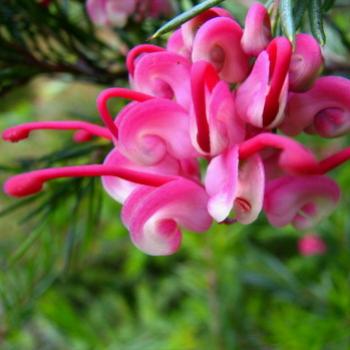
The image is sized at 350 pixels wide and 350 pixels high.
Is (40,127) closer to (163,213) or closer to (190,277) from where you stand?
(163,213)

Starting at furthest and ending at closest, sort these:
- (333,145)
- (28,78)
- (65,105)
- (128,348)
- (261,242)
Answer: (65,105) < (261,242) < (333,145) < (128,348) < (28,78)

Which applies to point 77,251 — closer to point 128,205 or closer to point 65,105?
point 128,205

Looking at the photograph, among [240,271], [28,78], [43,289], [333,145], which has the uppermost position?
[28,78]

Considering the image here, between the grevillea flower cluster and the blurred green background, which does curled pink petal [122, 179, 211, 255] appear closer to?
the grevillea flower cluster

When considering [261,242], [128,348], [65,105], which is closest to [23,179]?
[128,348]

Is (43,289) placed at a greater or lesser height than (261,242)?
greater

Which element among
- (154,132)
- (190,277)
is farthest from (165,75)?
(190,277)
